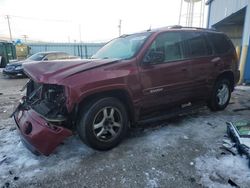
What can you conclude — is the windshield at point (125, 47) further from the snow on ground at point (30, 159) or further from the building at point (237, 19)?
the building at point (237, 19)

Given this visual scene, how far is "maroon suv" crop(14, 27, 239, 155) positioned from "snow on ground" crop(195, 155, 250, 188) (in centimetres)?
117

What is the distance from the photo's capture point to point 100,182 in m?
2.58

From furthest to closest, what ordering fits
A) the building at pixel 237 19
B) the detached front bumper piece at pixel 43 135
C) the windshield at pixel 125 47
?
the building at pixel 237 19
the windshield at pixel 125 47
the detached front bumper piece at pixel 43 135

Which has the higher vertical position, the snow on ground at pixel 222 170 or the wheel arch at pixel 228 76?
the wheel arch at pixel 228 76

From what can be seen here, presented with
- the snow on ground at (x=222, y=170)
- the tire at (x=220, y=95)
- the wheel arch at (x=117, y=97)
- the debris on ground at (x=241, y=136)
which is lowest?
the snow on ground at (x=222, y=170)

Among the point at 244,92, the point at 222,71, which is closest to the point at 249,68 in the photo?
the point at 244,92

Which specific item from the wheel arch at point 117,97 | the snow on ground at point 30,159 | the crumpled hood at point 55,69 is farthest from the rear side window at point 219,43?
the snow on ground at point 30,159

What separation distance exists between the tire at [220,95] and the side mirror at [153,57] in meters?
2.02

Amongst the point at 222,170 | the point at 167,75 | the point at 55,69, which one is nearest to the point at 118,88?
the point at 55,69

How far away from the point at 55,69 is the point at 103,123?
3.42 feet

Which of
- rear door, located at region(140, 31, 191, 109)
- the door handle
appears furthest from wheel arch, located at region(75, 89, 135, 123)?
the door handle

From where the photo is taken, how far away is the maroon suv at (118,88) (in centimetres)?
285

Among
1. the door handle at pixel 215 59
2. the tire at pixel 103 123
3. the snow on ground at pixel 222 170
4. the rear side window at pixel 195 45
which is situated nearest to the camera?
the snow on ground at pixel 222 170

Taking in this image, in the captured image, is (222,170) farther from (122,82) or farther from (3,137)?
(3,137)
